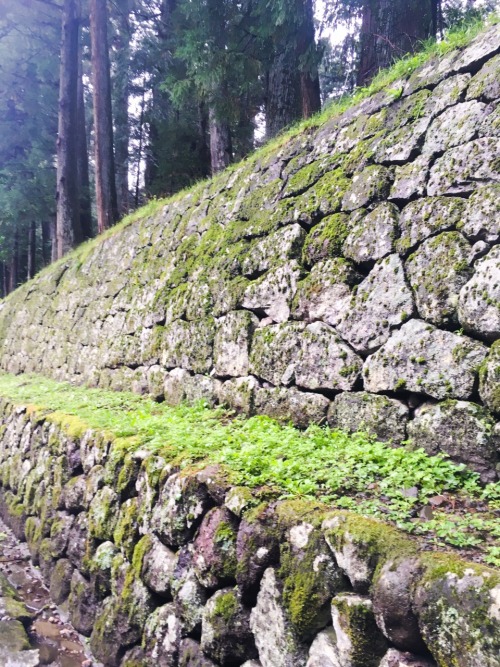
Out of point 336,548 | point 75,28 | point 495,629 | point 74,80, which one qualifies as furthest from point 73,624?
point 75,28

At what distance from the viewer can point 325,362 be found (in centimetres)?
311

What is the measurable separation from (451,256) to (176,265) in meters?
3.54

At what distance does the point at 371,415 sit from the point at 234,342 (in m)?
1.55

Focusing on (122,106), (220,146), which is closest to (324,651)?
(220,146)

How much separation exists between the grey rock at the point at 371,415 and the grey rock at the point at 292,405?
98 millimetres

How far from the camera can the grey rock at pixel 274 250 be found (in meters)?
3.72

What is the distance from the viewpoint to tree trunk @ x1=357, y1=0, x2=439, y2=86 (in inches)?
214

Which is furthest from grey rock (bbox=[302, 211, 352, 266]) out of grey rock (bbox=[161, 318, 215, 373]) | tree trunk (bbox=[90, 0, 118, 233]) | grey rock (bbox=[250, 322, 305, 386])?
tree trunk (bbox=[90, 0, 118, 233])

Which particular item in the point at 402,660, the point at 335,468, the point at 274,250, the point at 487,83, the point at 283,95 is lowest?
the point at 402,660

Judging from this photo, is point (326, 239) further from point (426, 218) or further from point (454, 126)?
point (454, 126)

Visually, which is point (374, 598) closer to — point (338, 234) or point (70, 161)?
point (338, 234)

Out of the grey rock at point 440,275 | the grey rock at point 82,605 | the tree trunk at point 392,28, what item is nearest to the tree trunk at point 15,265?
the tree trunk at point 392,28

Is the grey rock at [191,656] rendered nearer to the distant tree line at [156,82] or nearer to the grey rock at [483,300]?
the grey rock at [483,300]

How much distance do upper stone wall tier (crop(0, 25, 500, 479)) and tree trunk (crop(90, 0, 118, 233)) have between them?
4.71 meters
